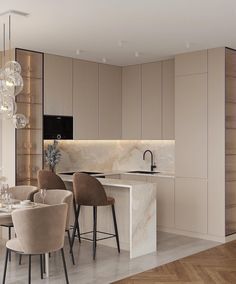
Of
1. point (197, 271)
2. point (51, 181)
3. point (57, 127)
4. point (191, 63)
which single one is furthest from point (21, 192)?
point (191, 63)

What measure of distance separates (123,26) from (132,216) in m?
2.28

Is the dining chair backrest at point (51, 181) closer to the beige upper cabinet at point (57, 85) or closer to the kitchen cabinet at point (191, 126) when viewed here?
the beige upper cabinet at point (57, 85)

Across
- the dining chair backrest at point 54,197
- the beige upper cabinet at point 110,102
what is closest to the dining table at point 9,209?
the dining chair backrest at point 54,197

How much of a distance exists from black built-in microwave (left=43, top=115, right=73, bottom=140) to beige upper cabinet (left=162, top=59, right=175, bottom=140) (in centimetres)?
157

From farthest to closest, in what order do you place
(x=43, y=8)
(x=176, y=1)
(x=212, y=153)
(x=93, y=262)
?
(x=212, y=153) → (x=93, y=262) → (x=43, y=8) → (x=176, y=1)

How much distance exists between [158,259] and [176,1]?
3049mm

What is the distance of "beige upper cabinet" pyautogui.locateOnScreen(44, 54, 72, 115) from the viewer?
6832 millimetres

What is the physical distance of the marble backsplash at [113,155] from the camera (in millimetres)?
7656

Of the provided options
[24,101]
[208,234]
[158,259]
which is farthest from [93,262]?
[24,101]

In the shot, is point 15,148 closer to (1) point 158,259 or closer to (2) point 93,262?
(2) point 93,262

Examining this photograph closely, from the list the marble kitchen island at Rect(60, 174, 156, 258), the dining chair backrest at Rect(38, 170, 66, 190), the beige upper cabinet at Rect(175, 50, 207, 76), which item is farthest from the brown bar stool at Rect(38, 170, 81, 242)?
the beige upper cabinet at Rect(175, 50, 207, 76)

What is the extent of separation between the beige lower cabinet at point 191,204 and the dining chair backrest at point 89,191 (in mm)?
1723

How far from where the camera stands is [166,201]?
7.00 meters

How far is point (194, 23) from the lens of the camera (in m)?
4.97
